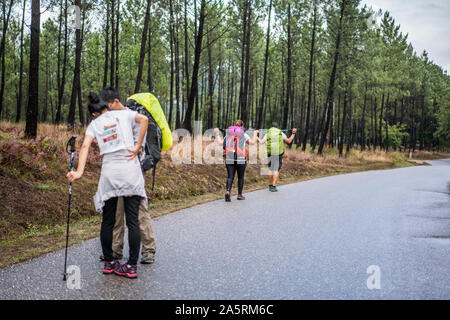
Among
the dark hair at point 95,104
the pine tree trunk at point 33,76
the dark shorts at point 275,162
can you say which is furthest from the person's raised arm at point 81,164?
the dark shorts at point 275,162

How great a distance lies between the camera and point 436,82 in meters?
82.1

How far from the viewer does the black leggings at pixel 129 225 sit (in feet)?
14.8

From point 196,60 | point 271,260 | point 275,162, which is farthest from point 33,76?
point 271,260

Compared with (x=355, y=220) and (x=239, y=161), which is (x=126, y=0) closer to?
(x=239, y=161)

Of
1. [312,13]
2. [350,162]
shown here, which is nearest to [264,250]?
[350,162]

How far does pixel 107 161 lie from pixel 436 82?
9110cm

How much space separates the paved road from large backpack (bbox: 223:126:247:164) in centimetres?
172

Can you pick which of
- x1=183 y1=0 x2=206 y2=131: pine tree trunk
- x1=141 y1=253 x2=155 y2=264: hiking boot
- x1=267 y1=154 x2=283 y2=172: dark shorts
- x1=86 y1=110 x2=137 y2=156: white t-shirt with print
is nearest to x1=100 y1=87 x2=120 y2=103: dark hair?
x1=86 y1=110 x2=137 y2=156: white t-shirt with print

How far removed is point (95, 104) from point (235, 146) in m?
6.96

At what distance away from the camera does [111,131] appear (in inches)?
175

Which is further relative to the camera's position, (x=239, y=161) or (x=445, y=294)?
(x=239, y=161)

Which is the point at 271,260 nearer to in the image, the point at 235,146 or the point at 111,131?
the point at 111,131

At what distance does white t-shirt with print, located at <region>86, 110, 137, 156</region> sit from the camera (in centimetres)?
441
